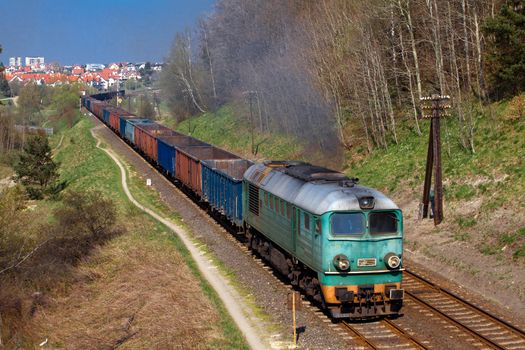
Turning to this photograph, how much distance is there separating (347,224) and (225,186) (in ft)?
44.0

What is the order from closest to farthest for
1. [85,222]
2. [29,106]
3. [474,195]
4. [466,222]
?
[466,222], [474,195], [85,222], [29,106]

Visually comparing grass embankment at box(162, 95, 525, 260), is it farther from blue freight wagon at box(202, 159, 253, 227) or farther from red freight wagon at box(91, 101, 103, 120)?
red freight wagon at box(91, 101, 103, 120)

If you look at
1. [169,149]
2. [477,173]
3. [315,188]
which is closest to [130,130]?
[169,149]

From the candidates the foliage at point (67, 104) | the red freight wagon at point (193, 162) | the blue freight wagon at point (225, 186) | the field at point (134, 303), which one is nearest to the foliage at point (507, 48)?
the blue freight wagon at point (225, 186)

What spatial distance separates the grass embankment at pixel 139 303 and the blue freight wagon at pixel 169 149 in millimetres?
10875

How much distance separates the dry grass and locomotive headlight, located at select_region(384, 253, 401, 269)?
5.10 metres

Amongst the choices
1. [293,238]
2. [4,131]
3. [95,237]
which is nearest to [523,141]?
[293,238]

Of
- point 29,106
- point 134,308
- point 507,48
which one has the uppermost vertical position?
point 29,106

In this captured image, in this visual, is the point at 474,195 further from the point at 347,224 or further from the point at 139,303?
the point at 139,303

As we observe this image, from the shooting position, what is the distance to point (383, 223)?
60.8ft

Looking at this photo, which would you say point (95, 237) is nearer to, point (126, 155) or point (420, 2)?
point (420, 2)

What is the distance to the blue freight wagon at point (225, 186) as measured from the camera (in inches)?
1140

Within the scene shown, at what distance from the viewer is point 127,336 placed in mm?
19641

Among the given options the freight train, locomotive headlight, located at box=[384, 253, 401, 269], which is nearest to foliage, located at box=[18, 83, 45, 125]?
the freight train
